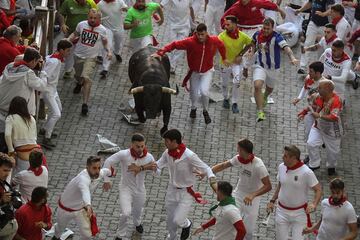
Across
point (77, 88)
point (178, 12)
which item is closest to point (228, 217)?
point (77, 88)

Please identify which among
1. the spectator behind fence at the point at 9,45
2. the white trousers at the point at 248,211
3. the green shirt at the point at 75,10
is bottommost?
the white trousers at the point at 248,211

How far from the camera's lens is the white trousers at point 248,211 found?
15.1 metres

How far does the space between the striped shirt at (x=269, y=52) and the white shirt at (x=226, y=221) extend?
5.98 meters

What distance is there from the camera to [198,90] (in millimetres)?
19500

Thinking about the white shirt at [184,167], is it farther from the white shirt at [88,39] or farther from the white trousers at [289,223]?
the white shirt at [88,39]

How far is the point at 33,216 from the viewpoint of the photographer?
542 inches

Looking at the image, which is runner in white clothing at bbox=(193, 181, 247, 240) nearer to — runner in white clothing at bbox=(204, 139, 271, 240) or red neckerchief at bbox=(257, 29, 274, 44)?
runner in white clothing at bbox=(204, 139, 271, 240)

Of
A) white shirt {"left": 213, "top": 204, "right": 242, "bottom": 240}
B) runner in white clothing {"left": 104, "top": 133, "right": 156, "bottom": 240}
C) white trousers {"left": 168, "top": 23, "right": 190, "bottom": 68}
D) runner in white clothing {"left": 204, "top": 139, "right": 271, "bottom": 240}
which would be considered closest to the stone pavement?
white trousers {"left": 168, "top": 23, "right": 190, "bottom": 68}

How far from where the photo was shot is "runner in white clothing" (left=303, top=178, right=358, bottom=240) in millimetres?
14266

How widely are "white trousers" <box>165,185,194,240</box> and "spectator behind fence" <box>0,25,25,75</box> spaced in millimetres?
4001

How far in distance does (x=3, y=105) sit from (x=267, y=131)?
211 inches

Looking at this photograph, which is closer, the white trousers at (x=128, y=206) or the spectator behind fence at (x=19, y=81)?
the white trousers at (x=128, y=206)

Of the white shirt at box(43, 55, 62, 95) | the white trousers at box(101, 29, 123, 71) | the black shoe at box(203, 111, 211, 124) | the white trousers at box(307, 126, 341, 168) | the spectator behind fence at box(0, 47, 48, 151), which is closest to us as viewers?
the spectator behind fence at box(0, 47, 48, 151)

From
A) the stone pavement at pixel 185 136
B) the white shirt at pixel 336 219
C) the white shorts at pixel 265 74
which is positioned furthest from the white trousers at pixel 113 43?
the white shirt at pixel 336 219
